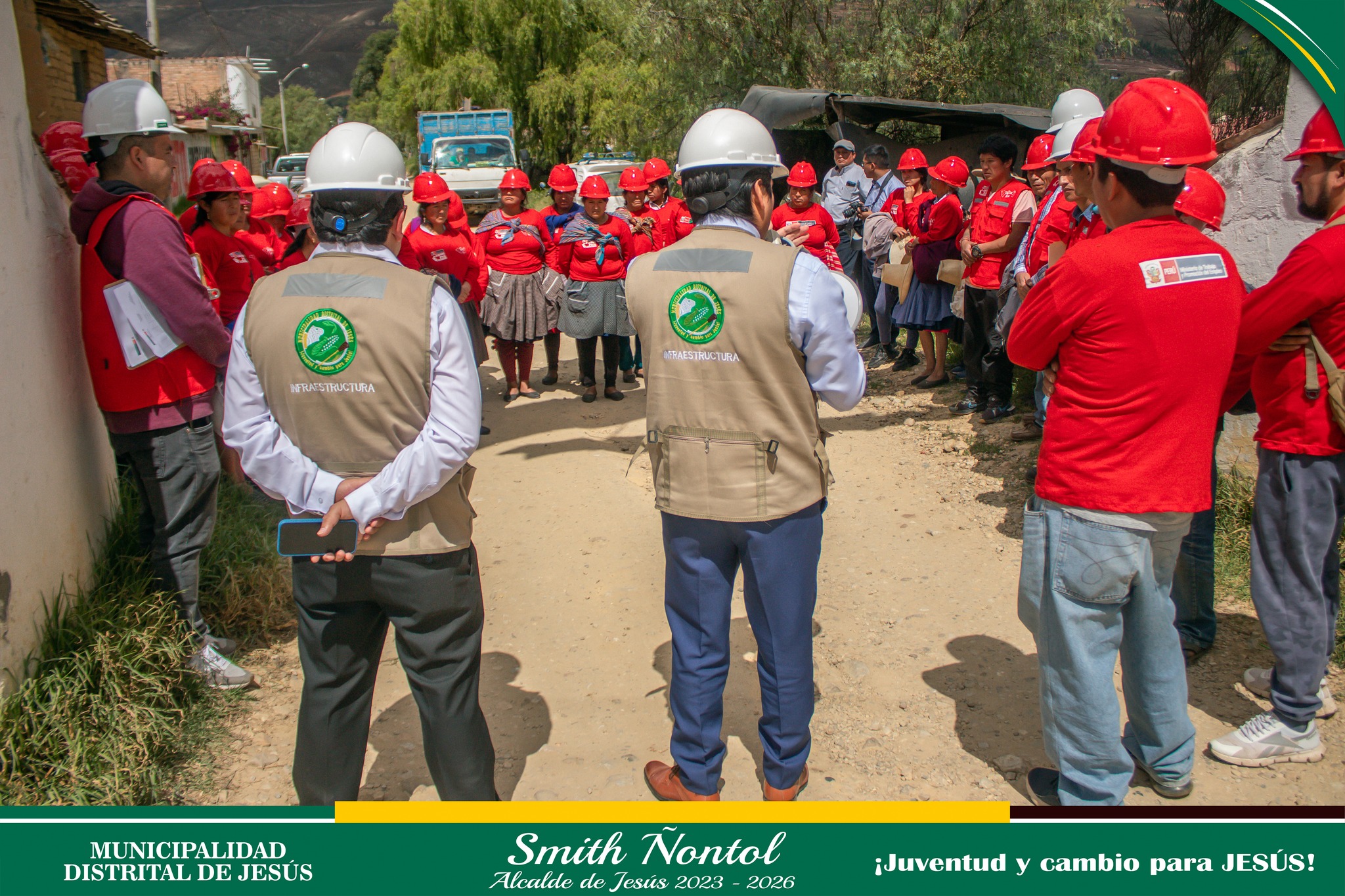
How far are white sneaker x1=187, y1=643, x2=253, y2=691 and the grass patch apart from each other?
5 centimetres

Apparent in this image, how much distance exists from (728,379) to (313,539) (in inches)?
42.0

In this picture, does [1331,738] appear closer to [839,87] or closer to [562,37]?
[839,87]

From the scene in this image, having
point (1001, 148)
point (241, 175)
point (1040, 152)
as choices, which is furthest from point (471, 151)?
point (1040, 152)

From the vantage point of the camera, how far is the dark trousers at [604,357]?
25.7 feet

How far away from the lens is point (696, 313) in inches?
93.4

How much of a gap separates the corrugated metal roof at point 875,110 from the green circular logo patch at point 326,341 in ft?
28.7

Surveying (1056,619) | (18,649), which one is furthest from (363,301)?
(1056,619)

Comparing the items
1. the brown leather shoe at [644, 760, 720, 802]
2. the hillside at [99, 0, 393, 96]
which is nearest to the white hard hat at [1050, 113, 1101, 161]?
the brown leather shoe at [644, 760, 720, 802]

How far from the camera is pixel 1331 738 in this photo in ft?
10.1

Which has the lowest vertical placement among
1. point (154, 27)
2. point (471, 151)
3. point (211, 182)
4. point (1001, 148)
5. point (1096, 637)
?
point (1096, 637)

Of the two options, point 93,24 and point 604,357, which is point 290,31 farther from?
point 604,357

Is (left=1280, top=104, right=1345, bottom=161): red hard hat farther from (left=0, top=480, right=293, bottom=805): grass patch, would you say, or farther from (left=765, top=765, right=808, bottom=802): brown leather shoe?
(left=0, top=480, right=293, bottom=805): grass patch

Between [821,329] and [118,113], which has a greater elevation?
[118,113]

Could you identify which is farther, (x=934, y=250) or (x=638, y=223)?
(x=638, y=223)
